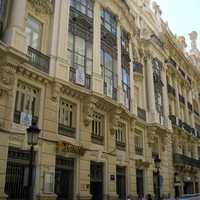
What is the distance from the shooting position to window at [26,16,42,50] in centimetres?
1582

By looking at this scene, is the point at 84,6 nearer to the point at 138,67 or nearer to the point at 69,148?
the point at 138,67

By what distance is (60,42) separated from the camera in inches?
662

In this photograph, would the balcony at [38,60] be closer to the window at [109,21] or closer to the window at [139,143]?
the window at [109,21]

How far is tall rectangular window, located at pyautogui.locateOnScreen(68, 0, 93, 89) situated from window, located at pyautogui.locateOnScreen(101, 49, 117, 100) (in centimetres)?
139

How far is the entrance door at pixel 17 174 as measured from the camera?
13.2m

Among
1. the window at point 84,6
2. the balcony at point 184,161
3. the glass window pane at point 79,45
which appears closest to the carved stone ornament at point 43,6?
the window at point 84,6

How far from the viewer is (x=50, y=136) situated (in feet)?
49.2

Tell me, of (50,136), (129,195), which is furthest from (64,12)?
(129,195)

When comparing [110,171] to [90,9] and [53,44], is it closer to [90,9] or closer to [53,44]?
[53,44]

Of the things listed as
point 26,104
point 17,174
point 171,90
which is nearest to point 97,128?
point 26,104

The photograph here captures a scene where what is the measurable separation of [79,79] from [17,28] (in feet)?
14.9

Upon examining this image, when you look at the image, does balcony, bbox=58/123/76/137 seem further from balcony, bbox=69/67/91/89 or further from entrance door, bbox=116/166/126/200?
entrance door, bbox=116/166/126/200

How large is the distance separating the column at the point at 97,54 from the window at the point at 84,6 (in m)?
0.41

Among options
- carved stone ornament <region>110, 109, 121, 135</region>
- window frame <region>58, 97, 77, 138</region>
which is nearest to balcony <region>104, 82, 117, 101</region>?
carved stone ornament <region>110, 109, 121, 135</region>
